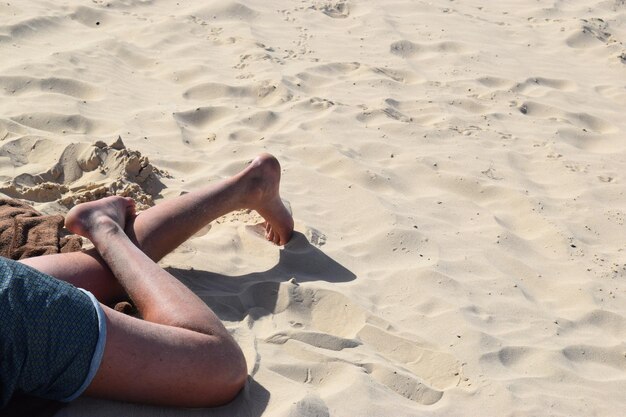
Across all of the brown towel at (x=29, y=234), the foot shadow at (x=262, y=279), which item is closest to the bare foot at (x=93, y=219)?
the brown towel at (x=29, y=234)

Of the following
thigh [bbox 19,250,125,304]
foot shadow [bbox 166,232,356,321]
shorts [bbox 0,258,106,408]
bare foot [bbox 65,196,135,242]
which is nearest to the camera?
shorts [bbox 0,258,106,408]

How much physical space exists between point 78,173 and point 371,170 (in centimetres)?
131

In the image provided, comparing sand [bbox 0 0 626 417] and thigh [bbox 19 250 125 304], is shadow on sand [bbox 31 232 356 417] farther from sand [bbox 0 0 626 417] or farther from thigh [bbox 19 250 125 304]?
thigh [bbox 19 250 125 304]

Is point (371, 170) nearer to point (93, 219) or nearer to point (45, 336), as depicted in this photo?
point (93, 219)

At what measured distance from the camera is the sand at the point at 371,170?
277 centimetres

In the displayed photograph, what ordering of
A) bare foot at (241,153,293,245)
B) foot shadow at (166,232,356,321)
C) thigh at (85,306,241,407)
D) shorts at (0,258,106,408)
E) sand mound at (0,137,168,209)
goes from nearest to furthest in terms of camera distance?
shorts at (0,258,106,408)
thigh at (85,306,241,407)
foot shadow at (166,232,356,321)
bare foot at (241,153,293,245)
sand mound at (0,137,168,209)

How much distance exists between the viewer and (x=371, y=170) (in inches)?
160

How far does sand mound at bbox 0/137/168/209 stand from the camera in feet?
11.4

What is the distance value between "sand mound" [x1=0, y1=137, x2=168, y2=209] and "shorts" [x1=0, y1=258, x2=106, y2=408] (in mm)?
1315

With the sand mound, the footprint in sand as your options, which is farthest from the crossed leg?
the sand mound

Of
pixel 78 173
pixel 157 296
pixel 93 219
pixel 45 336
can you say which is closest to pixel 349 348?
pixel 157 296

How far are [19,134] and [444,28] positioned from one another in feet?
10.4

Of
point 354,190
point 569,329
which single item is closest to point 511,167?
point 354,190

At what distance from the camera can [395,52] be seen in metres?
5.52
